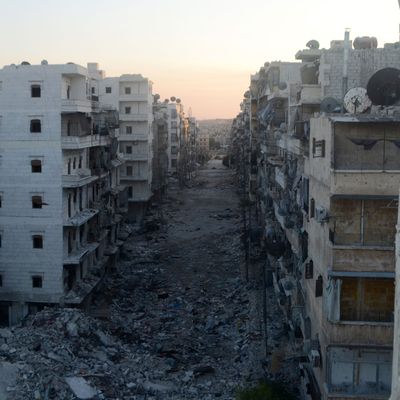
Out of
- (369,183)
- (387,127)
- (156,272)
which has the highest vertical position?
(387,127)

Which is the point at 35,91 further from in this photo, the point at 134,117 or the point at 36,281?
the point at 134,117

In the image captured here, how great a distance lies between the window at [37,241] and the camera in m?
29.1

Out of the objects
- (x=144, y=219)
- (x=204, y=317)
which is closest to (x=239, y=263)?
(x=204, y=317)

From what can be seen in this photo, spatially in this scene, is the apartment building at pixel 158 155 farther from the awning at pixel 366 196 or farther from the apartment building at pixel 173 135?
the awning at pixel 366 196

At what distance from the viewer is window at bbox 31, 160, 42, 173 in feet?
93.6

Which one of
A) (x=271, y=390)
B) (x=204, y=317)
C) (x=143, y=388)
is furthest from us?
(x=204, y=317)

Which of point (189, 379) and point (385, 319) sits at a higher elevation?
point (385, 319)

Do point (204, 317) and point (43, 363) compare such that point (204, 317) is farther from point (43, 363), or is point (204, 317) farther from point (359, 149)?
point (359, 149)

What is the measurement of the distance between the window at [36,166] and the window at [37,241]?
9.67 ft

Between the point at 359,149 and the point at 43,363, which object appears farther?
the point at 43,363

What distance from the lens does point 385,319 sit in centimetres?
1503

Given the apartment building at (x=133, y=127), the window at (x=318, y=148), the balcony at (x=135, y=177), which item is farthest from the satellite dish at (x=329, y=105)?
the balcony at (x=135, y=177)

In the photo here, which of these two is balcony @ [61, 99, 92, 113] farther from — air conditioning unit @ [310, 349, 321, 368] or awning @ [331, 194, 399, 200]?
air conditioning unit @ [310, 349, 321, 368]

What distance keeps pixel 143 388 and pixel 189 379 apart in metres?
1.71
